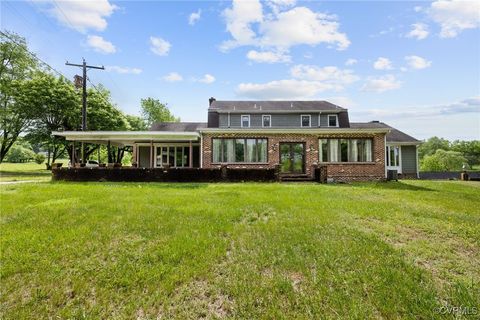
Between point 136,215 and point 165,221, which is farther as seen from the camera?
point 136,215

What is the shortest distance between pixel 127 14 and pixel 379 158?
643 inches

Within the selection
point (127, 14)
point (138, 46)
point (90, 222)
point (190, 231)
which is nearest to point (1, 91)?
point (138, 46)

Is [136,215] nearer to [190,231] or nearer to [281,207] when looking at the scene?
[190,231]

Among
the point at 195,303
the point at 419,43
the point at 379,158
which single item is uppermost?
the point at 419,43

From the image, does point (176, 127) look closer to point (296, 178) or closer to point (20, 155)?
point (296, 178)

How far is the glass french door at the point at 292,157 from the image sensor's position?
16.9m

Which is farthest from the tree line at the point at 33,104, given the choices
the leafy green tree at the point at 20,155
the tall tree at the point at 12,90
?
the leafy green tree at the point at 20,155

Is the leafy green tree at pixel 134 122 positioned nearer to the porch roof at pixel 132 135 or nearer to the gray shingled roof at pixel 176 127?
the gray shingled roof at pixel 176 127

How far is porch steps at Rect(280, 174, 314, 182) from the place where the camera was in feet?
51.3

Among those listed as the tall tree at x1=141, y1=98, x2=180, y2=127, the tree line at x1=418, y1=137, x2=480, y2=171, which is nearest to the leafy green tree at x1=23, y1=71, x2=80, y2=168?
the tall tree at x1=141, y1=98, x2=180, y2=127

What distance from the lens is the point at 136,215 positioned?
19.7 ft

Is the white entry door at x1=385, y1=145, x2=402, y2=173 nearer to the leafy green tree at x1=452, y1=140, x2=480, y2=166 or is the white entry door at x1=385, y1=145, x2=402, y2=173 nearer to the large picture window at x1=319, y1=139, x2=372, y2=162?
the large picture window at x1=319, y1=139, x2=372, y2=162

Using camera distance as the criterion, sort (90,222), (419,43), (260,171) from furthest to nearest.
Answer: (260,171) → (419,43) → (90,222)

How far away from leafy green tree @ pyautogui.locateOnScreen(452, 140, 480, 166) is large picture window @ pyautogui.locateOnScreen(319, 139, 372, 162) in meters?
38.4
